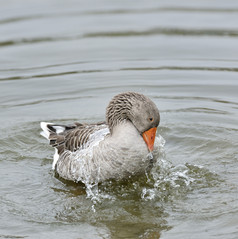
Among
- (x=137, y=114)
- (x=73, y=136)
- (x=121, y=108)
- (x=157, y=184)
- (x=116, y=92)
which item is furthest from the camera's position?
(x=116, y=92)

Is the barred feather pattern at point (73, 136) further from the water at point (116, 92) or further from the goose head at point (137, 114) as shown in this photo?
the goose head at point (137, 114)

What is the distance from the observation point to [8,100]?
1288 cm

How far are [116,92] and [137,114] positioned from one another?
4960 mm

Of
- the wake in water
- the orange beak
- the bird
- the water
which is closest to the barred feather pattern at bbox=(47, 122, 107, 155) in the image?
the bird

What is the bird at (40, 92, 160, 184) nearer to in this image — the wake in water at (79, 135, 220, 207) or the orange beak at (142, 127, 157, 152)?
the orange beak at (142, 127, 157, 152)

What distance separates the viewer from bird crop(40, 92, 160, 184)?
820 centimetres

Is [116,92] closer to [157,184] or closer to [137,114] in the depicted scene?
[157,184]

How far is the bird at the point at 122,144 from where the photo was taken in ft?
26.9

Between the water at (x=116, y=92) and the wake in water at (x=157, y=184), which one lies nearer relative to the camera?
the water at (x=116, y=92)

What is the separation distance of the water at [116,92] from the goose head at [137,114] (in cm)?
67

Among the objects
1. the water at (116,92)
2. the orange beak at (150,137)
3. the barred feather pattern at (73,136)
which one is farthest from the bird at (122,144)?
the water at (116,92)

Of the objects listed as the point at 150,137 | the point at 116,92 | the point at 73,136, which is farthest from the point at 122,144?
the point at 116,92

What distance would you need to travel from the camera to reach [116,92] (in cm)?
1310

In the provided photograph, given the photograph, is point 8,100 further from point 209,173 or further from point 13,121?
point 209,173
